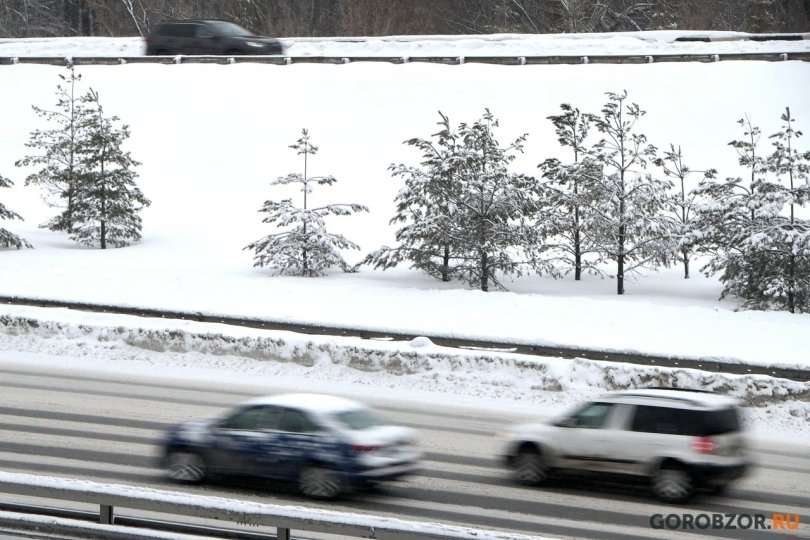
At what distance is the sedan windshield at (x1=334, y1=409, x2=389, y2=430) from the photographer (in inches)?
483

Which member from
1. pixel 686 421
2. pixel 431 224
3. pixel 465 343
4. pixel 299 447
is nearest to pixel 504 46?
pixel 431 224

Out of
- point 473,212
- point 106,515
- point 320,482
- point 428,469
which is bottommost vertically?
point 428,469

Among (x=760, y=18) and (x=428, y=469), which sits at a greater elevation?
(x=760, y=18)

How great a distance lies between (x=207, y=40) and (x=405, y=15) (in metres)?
23.9

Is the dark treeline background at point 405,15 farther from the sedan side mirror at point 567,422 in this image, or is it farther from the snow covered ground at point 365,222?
the sedan side mirror at point 567,422

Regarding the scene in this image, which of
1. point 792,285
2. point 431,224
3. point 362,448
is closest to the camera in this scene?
point 362,448

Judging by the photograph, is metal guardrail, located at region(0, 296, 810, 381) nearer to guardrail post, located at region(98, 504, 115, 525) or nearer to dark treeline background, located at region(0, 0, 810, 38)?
guardrail post, located at region(98, 504, 115, 525)

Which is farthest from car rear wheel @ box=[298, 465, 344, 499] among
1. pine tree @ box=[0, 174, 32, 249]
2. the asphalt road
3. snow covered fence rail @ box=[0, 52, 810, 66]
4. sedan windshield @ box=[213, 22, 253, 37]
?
sedan windshield @ box=[213, 22, 253, 37]

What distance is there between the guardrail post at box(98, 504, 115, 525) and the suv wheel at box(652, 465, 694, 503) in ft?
20.9

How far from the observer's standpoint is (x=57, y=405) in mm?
16891

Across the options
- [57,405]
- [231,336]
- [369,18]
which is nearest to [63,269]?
[231,336]

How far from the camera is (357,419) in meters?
12.4

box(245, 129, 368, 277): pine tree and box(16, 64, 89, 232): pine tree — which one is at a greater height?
box(16, 64, 89, 232): pine tree

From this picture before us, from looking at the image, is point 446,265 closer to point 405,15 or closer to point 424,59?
point 424,59
